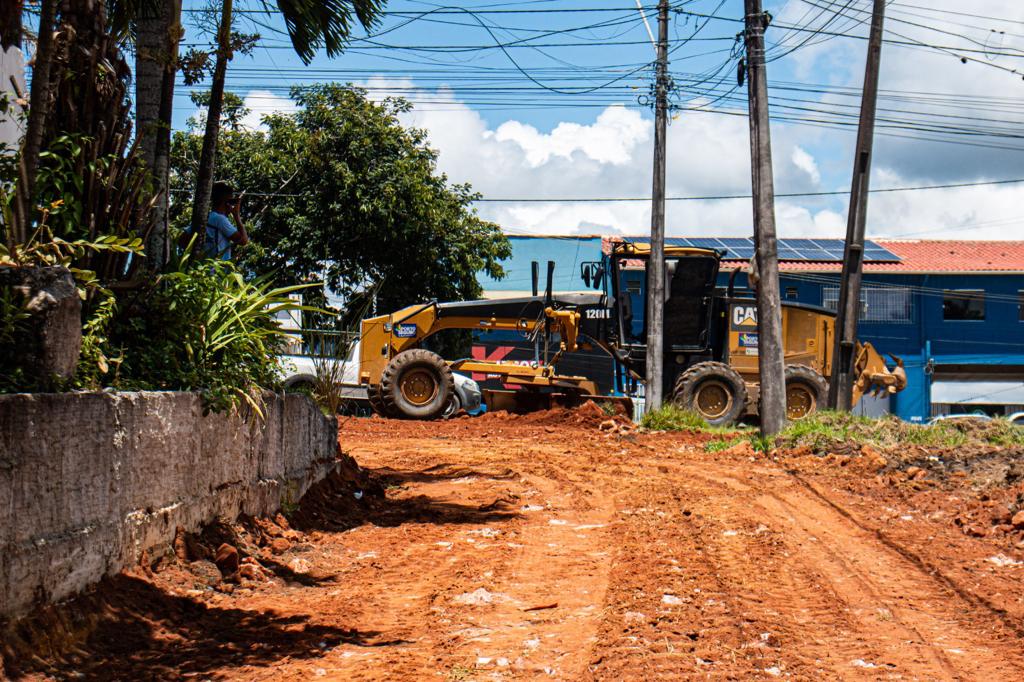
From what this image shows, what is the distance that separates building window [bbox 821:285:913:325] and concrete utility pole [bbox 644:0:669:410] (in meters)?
22.4

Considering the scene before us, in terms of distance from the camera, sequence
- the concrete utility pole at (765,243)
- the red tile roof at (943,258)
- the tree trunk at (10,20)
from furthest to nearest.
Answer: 1. the red tile roof at (943,258)
2. the concrete utility pole at (765,243)
3. the tree trunk at (10,20)

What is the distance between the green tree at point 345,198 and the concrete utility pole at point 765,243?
1145cm

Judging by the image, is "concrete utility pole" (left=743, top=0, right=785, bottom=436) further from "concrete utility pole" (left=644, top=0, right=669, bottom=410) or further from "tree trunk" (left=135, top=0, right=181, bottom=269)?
"tree trunk" (left=135, top=0, right=181, bottom=269)

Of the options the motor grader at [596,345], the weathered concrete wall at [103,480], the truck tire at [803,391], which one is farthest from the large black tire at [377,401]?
the weathered concrete wall at [103,480]

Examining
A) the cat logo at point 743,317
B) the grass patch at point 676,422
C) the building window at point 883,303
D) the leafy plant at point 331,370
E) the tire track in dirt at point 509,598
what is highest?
the building window at point 883,303

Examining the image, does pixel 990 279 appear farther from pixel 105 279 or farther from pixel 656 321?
pixel 105 279

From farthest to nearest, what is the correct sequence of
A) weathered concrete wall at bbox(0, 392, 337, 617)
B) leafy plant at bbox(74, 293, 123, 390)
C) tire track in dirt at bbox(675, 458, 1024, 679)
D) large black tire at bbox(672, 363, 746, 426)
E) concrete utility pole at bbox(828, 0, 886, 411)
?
large black tire at bbox(672, 363, 746, 426), concrete utility pole at bbox(828, 0, 886, 411), leafy plant at bbox(74, 293, 123, 390), tire track in dirt at bbox(675, 458, 1024, 679), weathered concrete wall at bbox(0, 392, 337, 617)

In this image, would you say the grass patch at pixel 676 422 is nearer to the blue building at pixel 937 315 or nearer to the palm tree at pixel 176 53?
the palm tree at pixel 176 53

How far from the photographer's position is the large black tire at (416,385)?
824 inches

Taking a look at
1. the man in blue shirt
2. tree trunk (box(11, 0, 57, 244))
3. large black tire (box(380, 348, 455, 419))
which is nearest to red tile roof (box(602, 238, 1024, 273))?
large black tire (box(380, 348, 455, 419))

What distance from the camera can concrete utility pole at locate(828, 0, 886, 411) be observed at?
749 inches

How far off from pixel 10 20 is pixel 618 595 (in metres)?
5.70

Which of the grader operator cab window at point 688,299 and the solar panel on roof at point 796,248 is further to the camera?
the solar panel on roof at point 796,248

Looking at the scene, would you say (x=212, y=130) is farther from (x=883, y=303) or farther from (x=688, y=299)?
(x=883, y=303)
